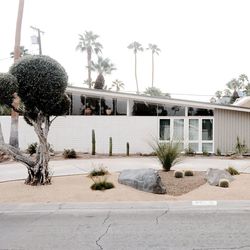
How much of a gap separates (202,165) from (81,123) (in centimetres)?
966

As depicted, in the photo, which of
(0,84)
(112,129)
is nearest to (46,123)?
(0,84)

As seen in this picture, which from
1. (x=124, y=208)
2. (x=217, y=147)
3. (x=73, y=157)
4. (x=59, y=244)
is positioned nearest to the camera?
(x=59, y=244)

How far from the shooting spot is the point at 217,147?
23.9 meters

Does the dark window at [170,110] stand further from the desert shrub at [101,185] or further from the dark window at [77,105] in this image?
the desert shrub at [101,185]

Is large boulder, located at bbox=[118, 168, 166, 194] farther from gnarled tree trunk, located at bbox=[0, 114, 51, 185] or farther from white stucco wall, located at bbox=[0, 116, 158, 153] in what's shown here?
white stucco wall, located at bbox=[0, 116, 158, 153]

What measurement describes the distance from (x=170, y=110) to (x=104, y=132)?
4013 millimetres

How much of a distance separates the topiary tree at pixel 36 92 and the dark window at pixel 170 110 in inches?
509

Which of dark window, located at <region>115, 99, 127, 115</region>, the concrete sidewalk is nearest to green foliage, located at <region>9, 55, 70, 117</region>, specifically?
the concrete sidewalk

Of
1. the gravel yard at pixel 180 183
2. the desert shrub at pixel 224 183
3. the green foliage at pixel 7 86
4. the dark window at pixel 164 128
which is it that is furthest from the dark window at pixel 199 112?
the green foliage at pixel 7 86

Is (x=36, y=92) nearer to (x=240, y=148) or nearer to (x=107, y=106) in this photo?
(x=107, y=106)

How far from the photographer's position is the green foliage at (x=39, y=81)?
38.0ft

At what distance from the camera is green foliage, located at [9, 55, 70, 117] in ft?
38.0

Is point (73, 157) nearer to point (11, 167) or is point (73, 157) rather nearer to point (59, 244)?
point (11, 167)

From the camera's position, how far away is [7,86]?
36.7ft
